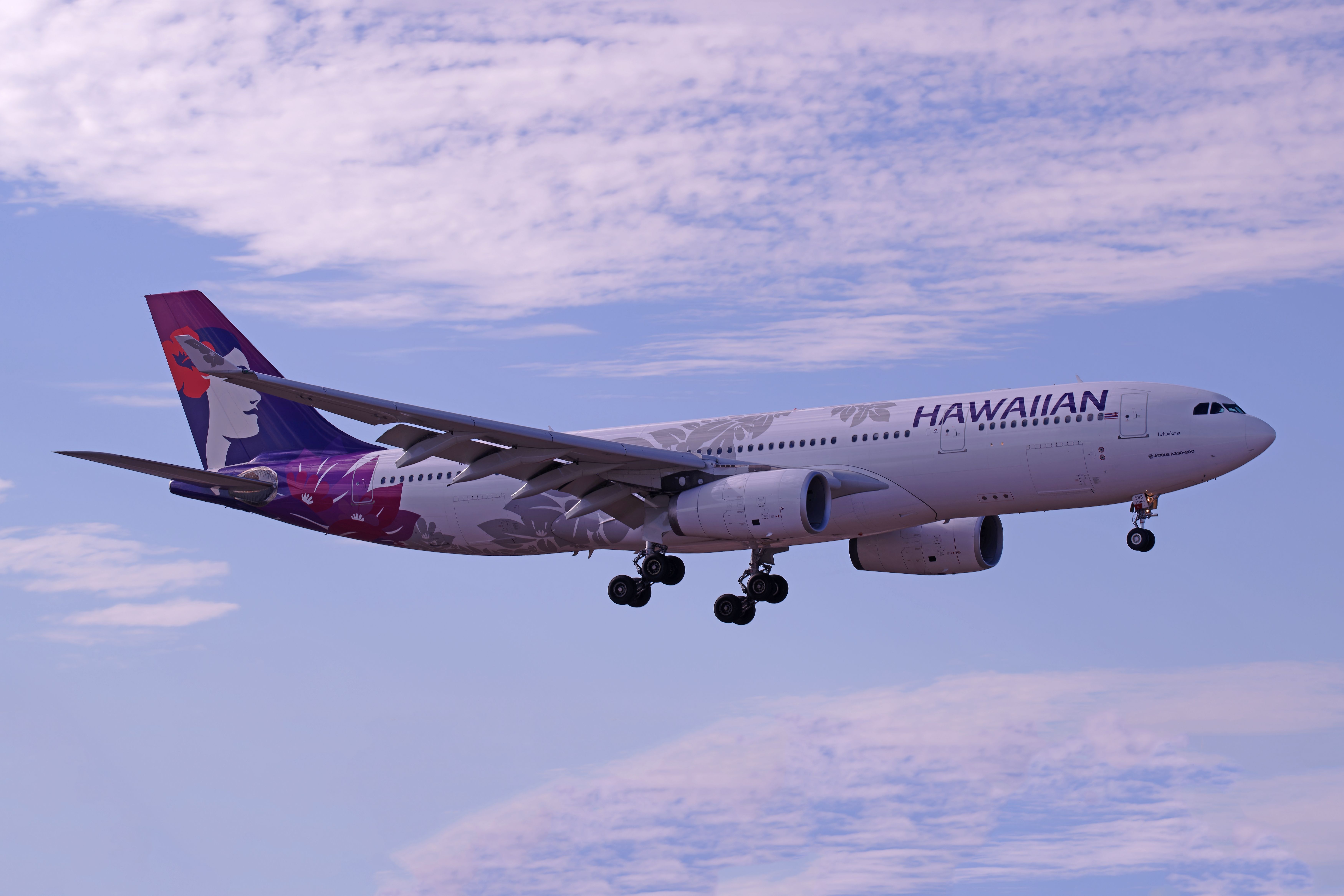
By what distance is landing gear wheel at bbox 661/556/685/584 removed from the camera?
36062 mm

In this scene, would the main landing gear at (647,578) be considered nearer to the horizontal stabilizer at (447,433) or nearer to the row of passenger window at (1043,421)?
the horizontal stabilizer at (447,433)

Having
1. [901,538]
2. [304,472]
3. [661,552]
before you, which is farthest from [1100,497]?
[304,472]

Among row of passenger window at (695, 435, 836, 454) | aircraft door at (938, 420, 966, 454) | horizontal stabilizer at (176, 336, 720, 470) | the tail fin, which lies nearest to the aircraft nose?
aircraft door at (938, 420, 966, 454)

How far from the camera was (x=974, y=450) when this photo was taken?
3269cm

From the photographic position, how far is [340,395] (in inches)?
1150

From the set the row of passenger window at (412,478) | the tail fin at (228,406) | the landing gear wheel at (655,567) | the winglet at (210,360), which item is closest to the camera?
the winglet at (210,360)

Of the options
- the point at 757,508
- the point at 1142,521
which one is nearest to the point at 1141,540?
the point at 1142,521

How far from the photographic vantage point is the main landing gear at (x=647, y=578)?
35.9 meters

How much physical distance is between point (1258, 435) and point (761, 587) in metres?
12.5

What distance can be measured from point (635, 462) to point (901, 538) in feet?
28.5

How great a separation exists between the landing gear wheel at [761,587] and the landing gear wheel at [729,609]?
0.41 m

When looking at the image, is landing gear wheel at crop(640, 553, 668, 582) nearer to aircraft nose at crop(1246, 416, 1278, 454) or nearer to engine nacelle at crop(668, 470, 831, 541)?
engine nacelle at crop(668, 470, 831, 541)

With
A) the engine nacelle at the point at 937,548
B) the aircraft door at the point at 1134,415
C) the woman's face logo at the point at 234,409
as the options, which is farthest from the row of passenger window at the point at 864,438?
the woman's face logo at the point at 234,409

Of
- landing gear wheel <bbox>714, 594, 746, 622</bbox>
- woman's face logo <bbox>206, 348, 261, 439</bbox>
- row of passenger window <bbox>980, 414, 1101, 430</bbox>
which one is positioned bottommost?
landing gear wheel <bbox>714, 594, 746, 622</bbox>
